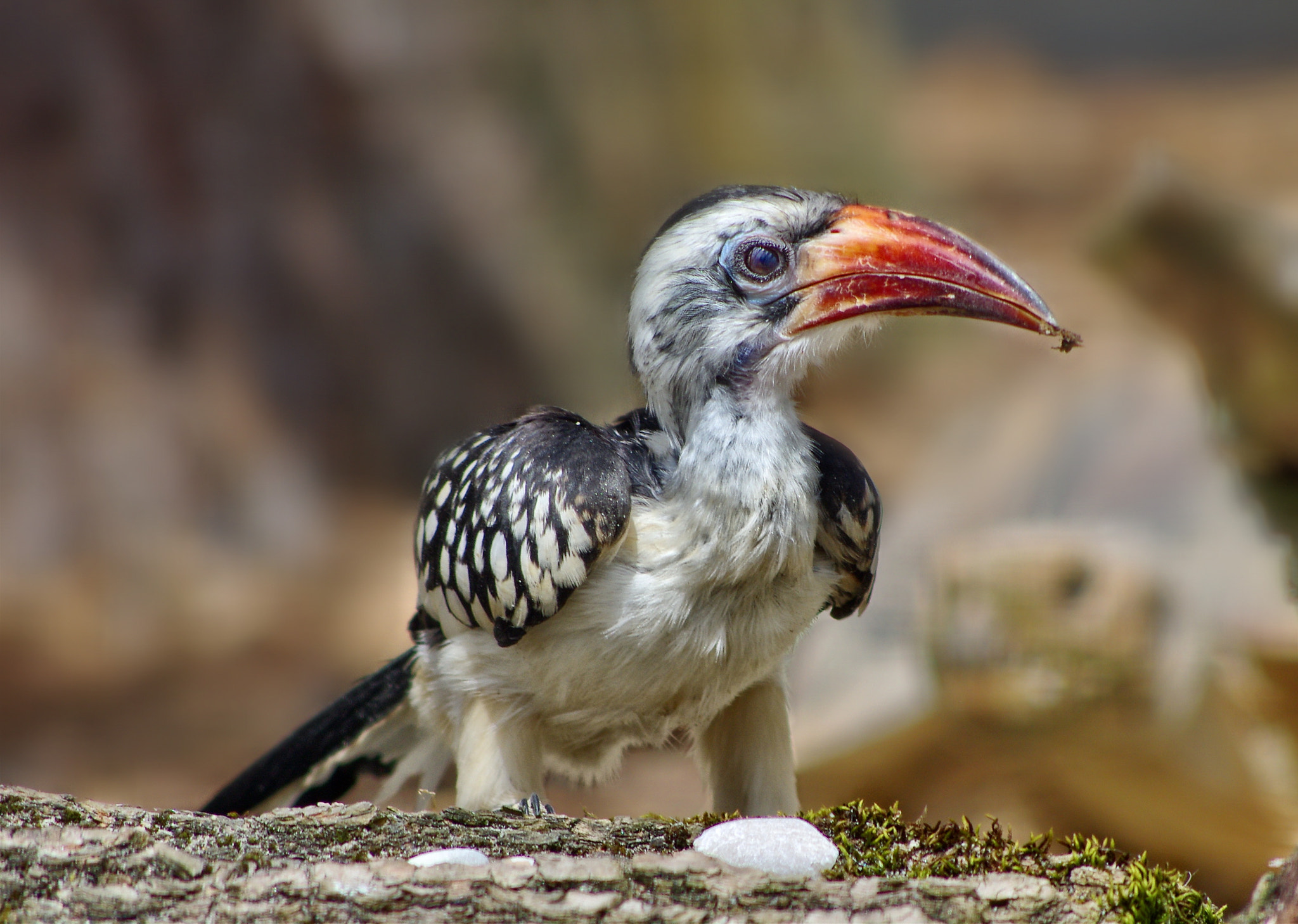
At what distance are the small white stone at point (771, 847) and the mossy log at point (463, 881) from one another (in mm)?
47

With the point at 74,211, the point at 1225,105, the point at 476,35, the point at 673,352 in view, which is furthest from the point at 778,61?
the point at 1225,105

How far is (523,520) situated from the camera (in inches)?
103

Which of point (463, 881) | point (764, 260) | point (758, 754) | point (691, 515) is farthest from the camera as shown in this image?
point (758, 754)

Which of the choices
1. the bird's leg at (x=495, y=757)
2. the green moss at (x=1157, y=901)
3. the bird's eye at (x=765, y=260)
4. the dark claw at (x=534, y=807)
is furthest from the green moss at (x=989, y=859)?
the bird's eye at (x=765, y=260)

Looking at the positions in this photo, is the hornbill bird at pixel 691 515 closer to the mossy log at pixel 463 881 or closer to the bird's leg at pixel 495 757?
the bird's leg at pixel 495 757

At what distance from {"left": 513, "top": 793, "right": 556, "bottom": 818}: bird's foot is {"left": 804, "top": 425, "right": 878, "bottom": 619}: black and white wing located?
0.84 m

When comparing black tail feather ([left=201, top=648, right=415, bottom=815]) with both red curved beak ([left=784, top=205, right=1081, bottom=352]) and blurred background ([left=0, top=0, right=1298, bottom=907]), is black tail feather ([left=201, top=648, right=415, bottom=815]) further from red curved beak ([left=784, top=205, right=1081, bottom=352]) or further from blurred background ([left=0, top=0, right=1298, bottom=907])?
blurred background ([left=0, top=0, right=1298, bottom=907])

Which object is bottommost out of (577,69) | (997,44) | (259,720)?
(259,720)

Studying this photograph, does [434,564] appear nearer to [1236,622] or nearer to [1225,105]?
[1236,622]

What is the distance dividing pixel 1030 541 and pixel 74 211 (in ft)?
22.0

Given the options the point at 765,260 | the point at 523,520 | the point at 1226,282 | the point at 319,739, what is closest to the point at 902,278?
the point at 765,260

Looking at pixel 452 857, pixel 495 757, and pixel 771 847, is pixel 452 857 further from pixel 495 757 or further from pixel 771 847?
pixel 495 757

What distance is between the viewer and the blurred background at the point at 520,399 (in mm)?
5344

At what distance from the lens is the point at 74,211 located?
8.38m
